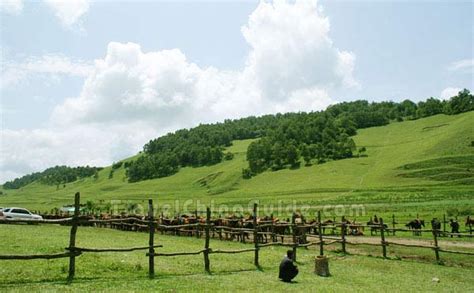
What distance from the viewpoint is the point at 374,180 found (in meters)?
90.7

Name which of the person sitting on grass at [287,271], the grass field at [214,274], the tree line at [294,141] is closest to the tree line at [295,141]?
the tree line at [294,141]

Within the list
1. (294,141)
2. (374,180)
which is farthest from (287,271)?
(294,141)

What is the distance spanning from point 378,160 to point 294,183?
23.2 metres

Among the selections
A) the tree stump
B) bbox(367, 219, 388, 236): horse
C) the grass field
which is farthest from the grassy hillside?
the tree stump

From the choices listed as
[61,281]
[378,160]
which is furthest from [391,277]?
[378,160]

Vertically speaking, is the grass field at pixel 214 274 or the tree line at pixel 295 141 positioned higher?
the tree line at pixel 295 141

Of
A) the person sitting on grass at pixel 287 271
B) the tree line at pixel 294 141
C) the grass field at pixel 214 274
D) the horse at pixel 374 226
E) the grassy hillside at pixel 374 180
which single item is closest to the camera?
the grass field at pixel 214 274

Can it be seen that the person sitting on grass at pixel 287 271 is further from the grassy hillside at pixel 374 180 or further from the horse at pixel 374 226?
the grassy hillside at pixel 374 180

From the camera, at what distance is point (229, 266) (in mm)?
16922

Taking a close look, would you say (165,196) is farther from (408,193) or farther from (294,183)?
(408,193)

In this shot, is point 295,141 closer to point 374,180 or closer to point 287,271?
point 374,180

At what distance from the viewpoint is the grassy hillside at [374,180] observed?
69.1m

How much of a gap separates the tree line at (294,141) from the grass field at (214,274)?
10635 centimetres

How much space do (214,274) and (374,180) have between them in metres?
81.4
